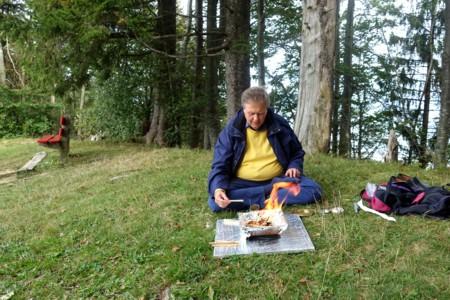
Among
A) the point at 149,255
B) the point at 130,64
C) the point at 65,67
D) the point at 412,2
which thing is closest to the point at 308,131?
the point at 149,255

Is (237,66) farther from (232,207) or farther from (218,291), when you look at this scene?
(218,291)

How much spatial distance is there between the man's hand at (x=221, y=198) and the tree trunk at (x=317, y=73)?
283cm

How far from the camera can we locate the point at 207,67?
11.2m

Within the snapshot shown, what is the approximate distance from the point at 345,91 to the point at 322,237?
42.6ft

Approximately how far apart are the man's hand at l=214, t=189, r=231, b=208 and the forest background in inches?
112

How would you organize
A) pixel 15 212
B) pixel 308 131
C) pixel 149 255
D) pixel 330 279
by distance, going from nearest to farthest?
pixel 330 279 → pixel 149 255 → pixel 15 212 → pixel 308 131

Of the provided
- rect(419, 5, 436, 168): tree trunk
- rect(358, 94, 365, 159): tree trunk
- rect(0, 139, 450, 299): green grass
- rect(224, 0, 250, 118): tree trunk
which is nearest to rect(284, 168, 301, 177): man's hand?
rect(0, 139, 450, 299): green grass

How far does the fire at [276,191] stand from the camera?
3639 mm

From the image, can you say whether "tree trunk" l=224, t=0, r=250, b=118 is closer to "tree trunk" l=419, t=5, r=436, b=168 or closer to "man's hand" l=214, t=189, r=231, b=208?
"man's hand" l=214, t=189, r=231, b=208

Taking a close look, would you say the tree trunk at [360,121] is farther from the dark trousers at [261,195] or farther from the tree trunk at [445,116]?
the dark trousers at [261,195]

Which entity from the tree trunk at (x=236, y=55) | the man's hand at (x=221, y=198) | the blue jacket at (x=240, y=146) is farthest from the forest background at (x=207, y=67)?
the man's hand at (x=221, y=198)

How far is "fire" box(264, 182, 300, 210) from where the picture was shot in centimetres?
364

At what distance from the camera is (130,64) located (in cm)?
1108

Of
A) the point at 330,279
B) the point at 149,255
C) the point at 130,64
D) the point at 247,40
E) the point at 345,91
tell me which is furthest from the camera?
the point at 345,91
